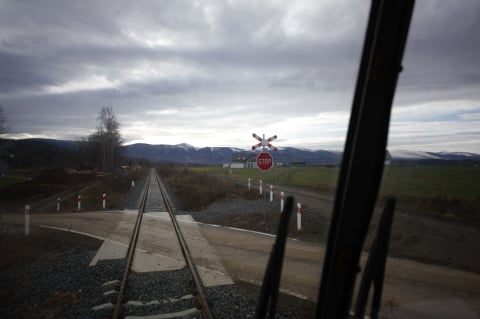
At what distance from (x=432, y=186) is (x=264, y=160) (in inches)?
391

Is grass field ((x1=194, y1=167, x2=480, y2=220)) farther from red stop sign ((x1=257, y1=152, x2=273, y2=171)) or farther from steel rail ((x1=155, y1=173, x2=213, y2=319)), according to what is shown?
red stop sign ((x1=257, y1=152, x2=273, y2=171))

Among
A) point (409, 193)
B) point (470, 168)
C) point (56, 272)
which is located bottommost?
point (56, 272)

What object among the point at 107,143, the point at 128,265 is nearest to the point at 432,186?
the point at 128,265

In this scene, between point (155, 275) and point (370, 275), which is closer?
point (370, 275)

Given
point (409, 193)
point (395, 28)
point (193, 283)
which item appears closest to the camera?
point (395, 28)

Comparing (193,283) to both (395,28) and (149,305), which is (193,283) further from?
(395,28)

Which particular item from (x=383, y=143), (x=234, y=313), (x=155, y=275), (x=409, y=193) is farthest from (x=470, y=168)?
(x=155, y=275)

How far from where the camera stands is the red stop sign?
12000 millimetres

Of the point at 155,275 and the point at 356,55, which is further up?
the point at 356,55

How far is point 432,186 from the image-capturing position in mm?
2180

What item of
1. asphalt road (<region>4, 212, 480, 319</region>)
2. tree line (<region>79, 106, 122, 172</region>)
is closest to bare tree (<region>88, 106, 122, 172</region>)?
tree line (<region>79, 106, 122, 172</region>)

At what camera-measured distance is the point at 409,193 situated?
1.97 m

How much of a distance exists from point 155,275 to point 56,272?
2.29m

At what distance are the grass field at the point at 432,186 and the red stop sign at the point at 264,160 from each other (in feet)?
31.1
